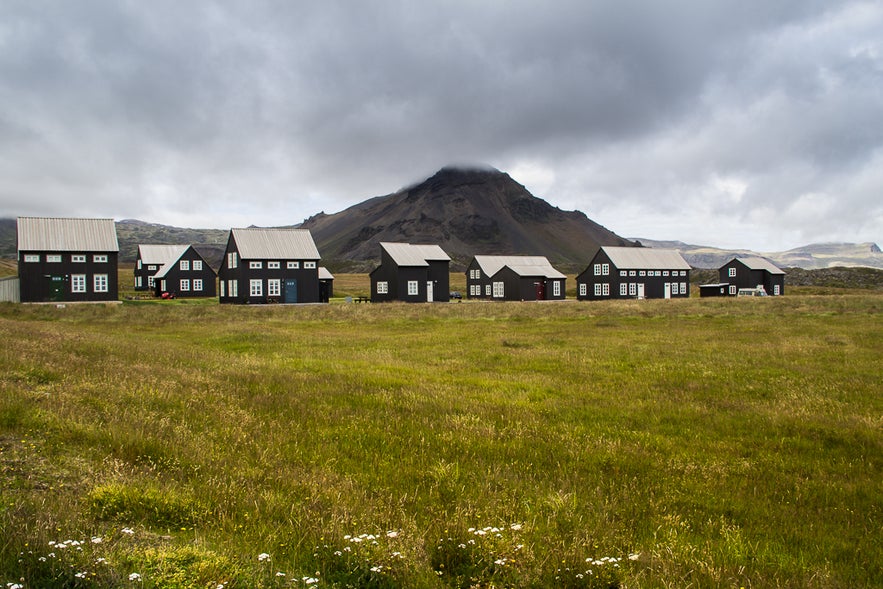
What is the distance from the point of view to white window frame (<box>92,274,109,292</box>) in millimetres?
58625

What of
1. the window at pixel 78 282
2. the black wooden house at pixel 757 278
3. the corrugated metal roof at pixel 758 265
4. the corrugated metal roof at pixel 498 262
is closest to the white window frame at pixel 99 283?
the window at pixel 78 282

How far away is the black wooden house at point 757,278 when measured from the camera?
9064 centimetres

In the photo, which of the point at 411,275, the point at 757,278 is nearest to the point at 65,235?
the point at 411,275

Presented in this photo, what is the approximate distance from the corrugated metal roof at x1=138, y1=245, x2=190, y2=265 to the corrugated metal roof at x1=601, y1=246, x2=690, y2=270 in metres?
72.5

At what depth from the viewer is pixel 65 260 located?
188 ft

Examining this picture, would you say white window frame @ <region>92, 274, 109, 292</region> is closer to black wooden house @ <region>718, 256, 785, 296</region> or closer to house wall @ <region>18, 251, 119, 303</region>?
house wall @ <region>18, 251, 119, 303</region>

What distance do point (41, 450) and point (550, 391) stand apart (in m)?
10.2

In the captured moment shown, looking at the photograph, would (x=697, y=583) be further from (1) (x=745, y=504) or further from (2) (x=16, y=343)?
(2) (x=16, y=343)

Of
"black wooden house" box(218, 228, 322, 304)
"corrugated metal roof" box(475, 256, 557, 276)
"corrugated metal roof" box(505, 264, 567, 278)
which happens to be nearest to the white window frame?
"black wooden house" box(218, 228, 322, 304)

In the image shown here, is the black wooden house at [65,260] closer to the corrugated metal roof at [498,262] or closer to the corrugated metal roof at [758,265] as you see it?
the corrugated metal roof at [498,262]

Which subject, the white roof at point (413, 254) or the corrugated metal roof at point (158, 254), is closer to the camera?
the white roof at point (413, 254)

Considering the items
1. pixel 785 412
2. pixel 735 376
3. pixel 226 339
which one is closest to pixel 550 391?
pixel 785 412

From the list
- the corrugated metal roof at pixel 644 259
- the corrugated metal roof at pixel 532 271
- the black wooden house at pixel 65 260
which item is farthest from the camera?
the corrugated metal roof at pixel 644 259

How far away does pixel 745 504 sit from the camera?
653 cm
